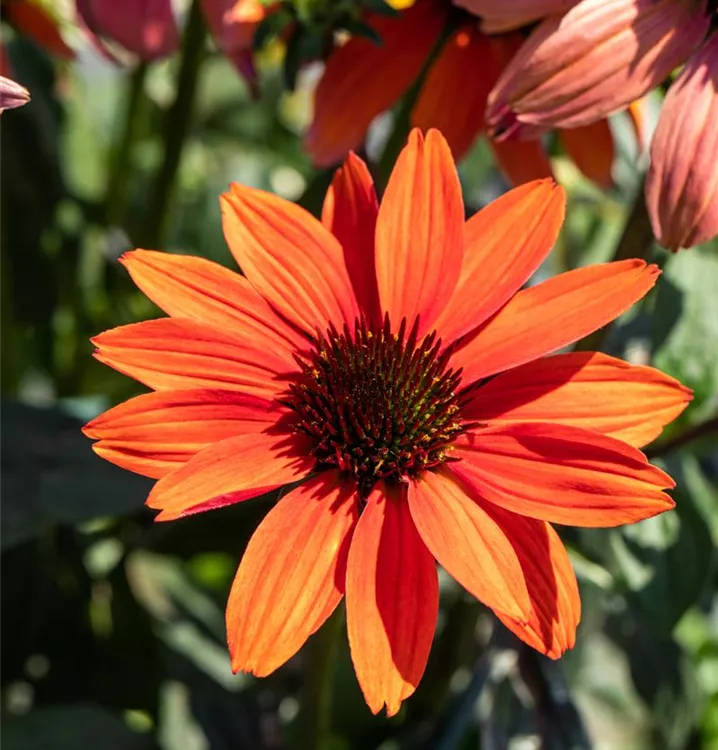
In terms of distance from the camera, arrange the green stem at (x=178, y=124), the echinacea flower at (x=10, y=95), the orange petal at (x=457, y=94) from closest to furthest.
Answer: the echinacea flower at (x=10, y=95)
the orange petal at (x=457, y=94)
the green stem at (x=178, y=124)

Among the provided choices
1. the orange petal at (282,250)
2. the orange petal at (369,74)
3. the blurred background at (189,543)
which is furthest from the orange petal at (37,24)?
the orange petal at (282,250)

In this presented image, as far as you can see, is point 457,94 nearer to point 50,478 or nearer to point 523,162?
point 523,162

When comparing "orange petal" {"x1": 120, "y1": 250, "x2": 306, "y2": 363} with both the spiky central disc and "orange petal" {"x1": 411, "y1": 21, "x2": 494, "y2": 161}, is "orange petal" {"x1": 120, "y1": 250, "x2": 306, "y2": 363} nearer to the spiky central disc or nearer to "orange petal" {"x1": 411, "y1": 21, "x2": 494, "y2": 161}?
the spiky central disc


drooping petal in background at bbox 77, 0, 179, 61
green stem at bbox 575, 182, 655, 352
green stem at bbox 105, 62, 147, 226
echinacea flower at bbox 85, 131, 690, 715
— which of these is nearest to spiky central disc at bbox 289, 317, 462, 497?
echinacea flower at bbox 85, 131, 690, 715

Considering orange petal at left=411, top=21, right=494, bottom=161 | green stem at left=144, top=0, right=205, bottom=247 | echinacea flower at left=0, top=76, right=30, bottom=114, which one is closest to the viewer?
echinacea flower at left=0, top=76, right=30, bottom=114

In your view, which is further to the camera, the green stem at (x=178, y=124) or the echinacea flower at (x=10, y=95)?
the green stem at (x=178, y=124)

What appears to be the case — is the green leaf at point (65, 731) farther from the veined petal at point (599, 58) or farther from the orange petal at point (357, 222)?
the veined petal at point (599, 58)

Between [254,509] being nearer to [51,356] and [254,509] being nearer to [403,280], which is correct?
[403,280]
